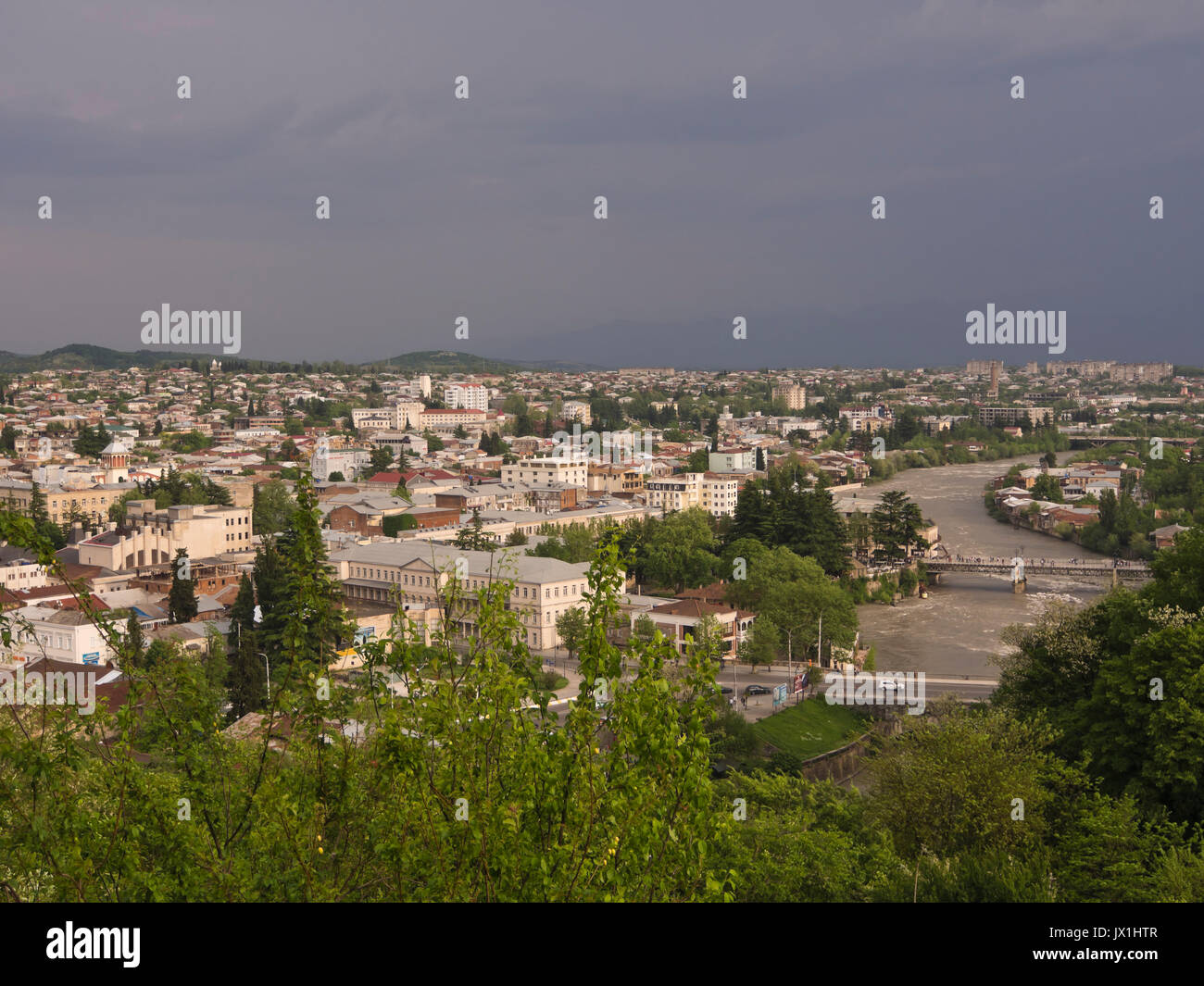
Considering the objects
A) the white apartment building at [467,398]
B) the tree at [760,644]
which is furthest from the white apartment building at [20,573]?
the white apartment building at [467,398]

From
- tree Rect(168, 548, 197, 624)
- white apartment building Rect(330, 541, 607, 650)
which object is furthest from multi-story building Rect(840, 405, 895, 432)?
tree Rect(168, 548, 197, 624)

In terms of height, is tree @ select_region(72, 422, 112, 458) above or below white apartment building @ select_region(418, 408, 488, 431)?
below

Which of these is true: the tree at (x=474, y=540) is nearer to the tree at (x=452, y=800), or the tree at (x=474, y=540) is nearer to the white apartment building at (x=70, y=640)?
A: the white apartment building at (x=70, y=640)

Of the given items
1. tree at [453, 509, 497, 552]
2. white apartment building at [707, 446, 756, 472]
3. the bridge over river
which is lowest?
the bridge over river

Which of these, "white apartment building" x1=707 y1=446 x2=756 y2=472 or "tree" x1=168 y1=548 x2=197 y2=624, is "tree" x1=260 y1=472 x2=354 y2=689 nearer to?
"tree" x1=168 y1=548 x2=197 y2=624

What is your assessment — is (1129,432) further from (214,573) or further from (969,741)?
(969,741)
